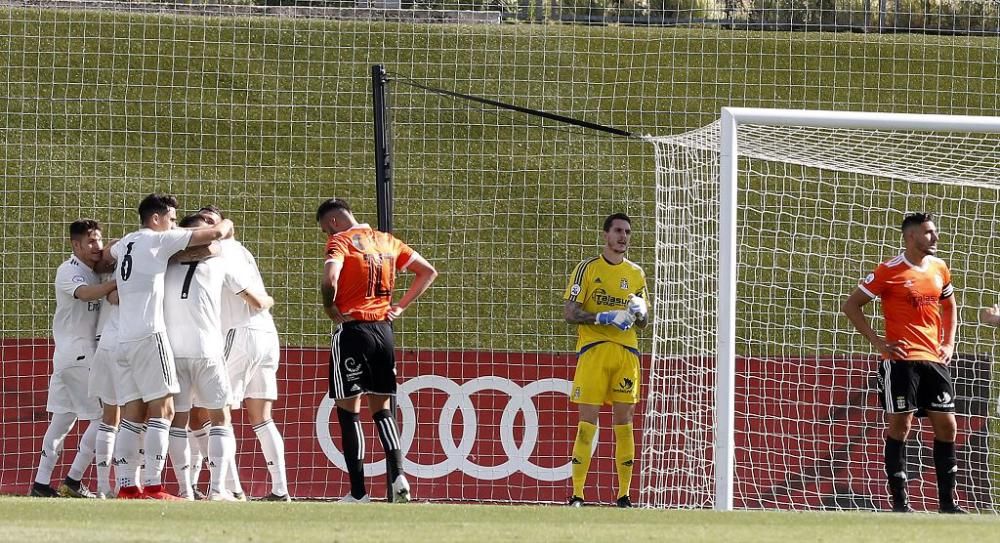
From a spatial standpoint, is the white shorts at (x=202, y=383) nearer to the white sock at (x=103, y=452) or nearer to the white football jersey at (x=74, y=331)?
the white sock at (x=103, y=452)

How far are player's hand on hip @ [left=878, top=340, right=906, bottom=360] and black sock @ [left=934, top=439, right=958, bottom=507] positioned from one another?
1.98ft

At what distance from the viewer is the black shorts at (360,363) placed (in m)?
7.35

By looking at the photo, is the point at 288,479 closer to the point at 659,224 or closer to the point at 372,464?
the point at 372,464

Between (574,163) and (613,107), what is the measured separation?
0.95 meters

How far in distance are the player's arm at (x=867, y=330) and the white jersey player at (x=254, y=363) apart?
12.4 ft

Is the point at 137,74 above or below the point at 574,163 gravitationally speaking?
above

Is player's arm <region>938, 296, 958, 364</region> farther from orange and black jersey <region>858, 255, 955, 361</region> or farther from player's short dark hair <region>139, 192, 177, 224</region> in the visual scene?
player's short dark hair <region>139, 192, 177, 224</region>

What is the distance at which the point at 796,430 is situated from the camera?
10062 mm

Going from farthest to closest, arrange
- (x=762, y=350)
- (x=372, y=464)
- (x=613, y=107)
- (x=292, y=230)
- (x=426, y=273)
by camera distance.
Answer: (x=613, y=107) → (x=292, y=230) → (x=762, y=350) → (x=372, y=464) → (x=426, y=273)

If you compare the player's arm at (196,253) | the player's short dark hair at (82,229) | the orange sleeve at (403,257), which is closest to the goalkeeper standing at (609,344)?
the orange sleeve at (403,257)

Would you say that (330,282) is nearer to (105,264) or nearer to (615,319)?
(105,264)

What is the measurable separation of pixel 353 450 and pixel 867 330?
11.1ft

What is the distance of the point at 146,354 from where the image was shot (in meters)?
7.00

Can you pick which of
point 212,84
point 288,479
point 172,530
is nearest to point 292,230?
point 212,84
